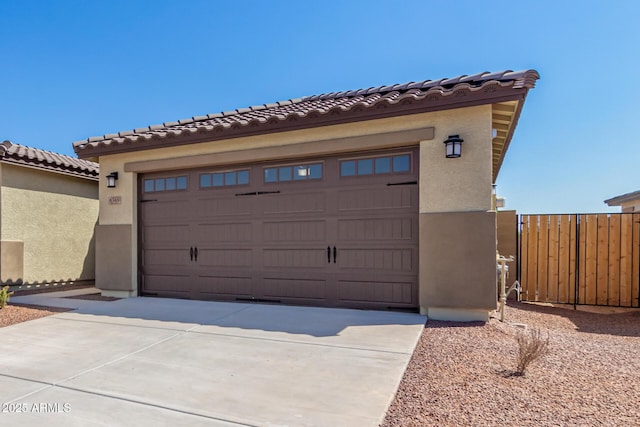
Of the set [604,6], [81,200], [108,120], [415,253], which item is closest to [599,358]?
[415,253]

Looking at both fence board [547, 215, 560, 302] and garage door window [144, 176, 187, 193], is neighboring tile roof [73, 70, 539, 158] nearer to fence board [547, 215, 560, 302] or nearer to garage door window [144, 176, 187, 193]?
garage door window [144, 176, 187, 193]

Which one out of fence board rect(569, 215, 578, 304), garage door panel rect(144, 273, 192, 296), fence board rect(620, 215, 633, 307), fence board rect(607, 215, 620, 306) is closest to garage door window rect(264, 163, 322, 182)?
garage door panel rect(144, 273, 192, 296)

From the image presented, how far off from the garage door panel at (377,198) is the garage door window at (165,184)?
3.71 m

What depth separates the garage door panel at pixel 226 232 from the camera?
23.8 ft

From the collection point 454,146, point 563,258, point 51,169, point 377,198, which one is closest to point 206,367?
point 377,198

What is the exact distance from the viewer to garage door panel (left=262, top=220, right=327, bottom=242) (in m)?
6.67

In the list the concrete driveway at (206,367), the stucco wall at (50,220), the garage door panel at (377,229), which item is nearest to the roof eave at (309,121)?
the garage door panel at (377,229)

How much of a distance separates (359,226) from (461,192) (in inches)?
71.2

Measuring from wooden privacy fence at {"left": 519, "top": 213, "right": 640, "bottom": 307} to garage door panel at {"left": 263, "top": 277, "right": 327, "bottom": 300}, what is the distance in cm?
495

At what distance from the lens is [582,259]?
772 cm

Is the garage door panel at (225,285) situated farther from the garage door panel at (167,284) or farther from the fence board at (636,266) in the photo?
the fence board at (636,266)

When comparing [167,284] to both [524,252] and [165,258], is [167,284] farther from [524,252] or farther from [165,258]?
[524,252]

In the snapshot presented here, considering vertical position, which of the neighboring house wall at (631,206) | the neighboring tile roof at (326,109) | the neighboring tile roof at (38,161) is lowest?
the neighboring house wall at (631,206)

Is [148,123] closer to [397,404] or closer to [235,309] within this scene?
[235,309]
